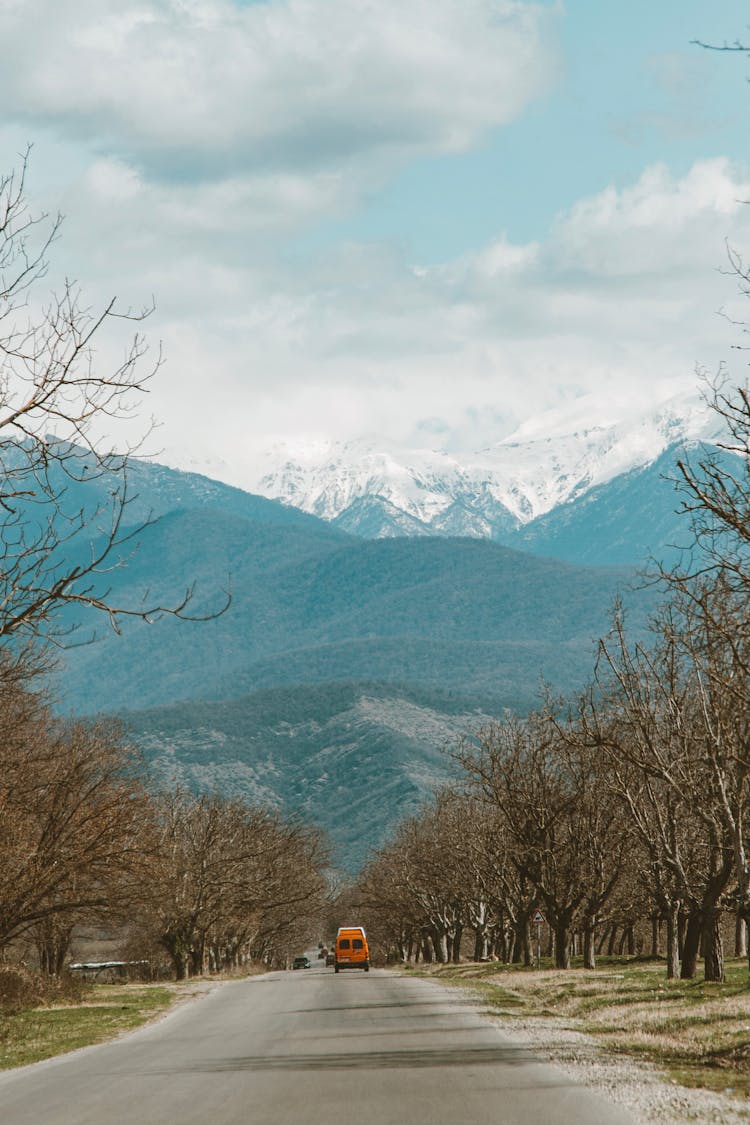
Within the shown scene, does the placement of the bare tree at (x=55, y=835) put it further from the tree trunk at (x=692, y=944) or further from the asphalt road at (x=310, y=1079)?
the tree trunk at (x=692, y=944)

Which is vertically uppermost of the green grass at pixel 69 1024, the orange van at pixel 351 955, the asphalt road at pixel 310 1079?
the asphalt road at pixel 310 1079

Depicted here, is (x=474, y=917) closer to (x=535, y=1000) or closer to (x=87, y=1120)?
(x=535, y=1000)

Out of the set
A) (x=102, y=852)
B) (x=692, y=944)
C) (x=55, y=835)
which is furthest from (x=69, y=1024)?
(x=692, y=944)

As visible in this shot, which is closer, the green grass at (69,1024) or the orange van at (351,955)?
the green grass at (69,1024)

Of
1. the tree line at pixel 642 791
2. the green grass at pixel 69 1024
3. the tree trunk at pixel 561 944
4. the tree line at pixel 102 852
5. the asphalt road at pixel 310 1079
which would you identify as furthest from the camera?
the tree trunk at pixel 561 944

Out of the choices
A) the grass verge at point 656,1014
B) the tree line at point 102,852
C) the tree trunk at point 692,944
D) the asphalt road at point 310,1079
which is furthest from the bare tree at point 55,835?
the tree trunk at point 692,944

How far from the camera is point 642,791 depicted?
36812mm

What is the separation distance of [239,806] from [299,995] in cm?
5442

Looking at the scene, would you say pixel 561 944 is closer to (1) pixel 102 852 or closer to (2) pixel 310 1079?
(1) pixel 102 852

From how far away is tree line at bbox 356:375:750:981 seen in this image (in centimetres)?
1719

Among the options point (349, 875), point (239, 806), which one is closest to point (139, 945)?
point (239, 806)

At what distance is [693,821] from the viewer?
134 ft

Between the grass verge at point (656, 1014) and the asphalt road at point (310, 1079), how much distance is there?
1756 millimetres

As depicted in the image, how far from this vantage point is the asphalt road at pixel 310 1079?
12.2 m
